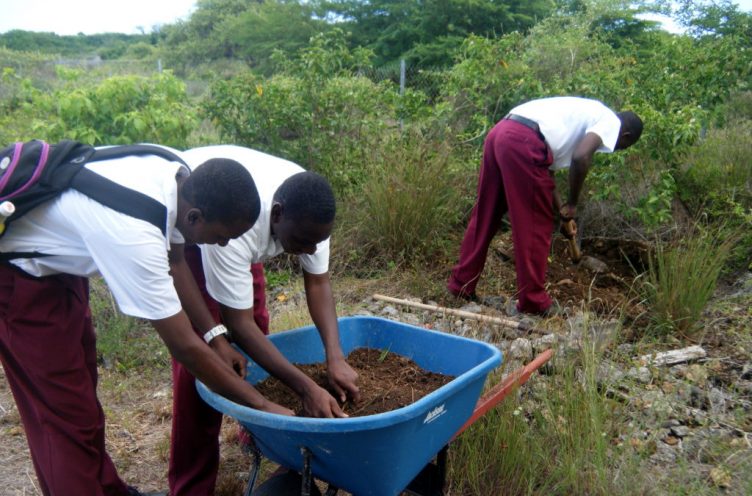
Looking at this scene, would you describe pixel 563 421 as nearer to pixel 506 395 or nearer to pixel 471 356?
pixel 506 395

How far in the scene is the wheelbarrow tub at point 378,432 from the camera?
1659 mm

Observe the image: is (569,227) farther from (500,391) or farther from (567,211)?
(500,391)

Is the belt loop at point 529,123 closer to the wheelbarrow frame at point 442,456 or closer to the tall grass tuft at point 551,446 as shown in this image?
the tall grass tuft at point 551,446

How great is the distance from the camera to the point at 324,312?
2396 millimetres

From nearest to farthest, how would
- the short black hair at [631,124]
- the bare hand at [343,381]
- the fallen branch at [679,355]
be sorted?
the bare hand at [343,381], the fallen branch at [679,355], the short black hair at [631,124]

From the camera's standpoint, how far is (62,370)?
2148mm

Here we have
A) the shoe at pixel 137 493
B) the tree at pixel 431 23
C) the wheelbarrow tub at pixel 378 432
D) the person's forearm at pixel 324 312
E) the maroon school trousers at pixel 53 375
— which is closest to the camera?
the wheelbarrow tub at pixel 378 432

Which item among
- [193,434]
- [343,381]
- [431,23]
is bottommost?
[193,434]

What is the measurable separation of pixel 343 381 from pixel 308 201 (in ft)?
2.15

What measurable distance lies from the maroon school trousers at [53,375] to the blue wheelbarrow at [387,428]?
547 mm

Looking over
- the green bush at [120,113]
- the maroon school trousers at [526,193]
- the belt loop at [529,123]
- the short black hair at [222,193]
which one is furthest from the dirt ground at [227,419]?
the green bush at [120,113]

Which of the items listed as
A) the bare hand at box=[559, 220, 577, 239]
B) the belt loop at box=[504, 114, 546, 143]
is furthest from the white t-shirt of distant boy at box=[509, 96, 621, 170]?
the bare hand at box=[559, 220, 577, 239]

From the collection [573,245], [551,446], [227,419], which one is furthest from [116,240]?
[573,245]

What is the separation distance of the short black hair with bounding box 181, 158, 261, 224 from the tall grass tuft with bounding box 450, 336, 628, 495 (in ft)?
4.54
